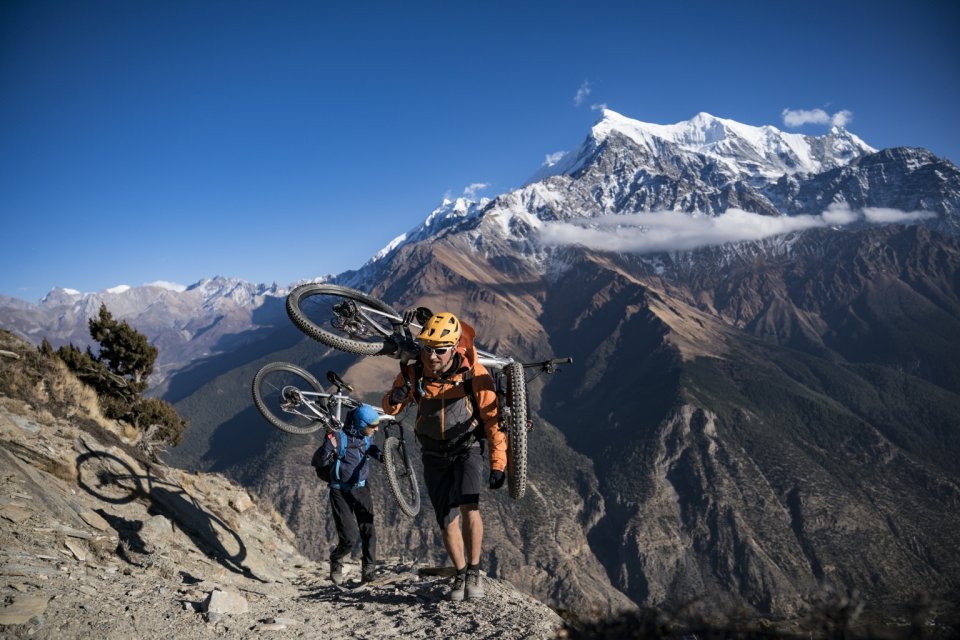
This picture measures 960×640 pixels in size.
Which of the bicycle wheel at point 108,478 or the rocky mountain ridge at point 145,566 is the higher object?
the bicycle wheel at point 108,478

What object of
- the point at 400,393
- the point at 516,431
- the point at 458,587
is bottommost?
the point at 458,587

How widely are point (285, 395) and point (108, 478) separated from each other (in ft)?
15.7

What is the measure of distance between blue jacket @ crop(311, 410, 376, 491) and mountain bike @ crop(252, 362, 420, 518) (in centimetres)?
45

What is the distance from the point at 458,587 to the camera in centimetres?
892

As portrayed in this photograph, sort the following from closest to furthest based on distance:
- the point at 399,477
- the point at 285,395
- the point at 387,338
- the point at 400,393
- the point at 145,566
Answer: the point at 400,393 → the point at 145,566 → the point at 387,338 → the point at 399,477 → the point at 285,395

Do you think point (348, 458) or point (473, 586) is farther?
point (348, 458)

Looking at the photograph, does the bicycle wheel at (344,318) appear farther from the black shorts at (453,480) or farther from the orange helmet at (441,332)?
the black shorts at (453,480)

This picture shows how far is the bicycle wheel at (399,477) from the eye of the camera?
1308cm

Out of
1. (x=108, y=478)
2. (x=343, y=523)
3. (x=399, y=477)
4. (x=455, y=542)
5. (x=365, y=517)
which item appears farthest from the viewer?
(x=399, y=477)

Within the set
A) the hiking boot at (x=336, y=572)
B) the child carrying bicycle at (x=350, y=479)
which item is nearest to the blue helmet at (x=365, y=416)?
the child carrying bicycle at (x=350, y=479)

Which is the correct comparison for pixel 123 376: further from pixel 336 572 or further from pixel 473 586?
pixel 473 586

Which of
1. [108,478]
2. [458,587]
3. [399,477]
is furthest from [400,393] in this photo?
[108,478]

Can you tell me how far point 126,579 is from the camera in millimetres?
8258

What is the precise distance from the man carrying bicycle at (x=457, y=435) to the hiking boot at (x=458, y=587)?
0.05 feet
